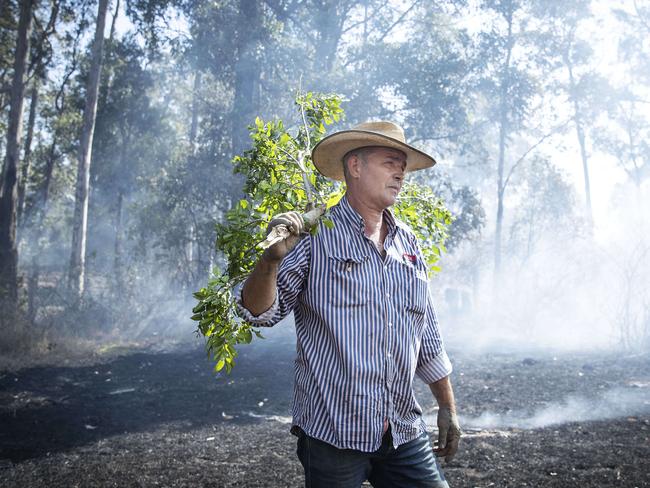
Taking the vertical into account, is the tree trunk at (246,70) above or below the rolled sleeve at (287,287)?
above

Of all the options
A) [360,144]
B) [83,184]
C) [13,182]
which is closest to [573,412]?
[360,144]

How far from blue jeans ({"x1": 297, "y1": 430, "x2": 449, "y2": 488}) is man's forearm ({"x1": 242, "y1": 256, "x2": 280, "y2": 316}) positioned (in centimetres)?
59

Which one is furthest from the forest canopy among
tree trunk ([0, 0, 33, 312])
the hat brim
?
the hat brim

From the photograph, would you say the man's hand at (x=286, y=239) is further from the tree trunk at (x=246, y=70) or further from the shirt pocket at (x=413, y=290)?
the tree trunk at (x=246, y=70)

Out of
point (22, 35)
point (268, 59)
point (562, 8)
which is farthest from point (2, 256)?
point (562, 8)

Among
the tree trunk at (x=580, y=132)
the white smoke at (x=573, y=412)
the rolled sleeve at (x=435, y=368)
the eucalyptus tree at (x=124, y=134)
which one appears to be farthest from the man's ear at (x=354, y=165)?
the tree trunk at (x=580, y=132)

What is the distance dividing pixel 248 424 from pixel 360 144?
5526 millimetres

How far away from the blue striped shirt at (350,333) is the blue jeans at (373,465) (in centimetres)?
5

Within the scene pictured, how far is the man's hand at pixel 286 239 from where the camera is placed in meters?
2.32

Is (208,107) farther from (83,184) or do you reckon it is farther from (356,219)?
(356,219)

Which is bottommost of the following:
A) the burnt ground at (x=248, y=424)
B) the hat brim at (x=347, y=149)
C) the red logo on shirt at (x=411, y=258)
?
the burnt ground at (x=248, y=424)

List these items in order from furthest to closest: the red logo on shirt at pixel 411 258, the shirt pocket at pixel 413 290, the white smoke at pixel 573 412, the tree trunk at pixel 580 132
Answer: the tree trunk at pixel 580 132
the white smoke at pixel 573 412
the red logo on shirt at pixel 411 258
the shirt pocket at pixel 413 290

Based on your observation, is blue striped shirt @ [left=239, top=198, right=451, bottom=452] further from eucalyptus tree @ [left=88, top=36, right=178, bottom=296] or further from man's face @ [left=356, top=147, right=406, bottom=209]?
eucalyptus tree @ [left=88, top=36, right=178, bottom=296]

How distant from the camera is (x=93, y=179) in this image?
2842cm
